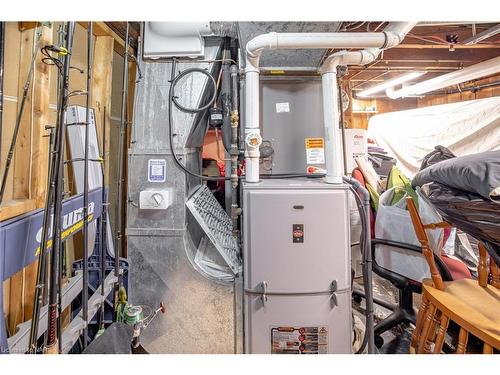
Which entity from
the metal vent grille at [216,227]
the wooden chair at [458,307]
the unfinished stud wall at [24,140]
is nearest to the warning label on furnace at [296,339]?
the metal vent grille at [216,227]

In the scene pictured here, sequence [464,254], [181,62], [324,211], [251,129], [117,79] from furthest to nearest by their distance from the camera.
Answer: [464,254], [117,79], [181,62], [251,129], [324,211]

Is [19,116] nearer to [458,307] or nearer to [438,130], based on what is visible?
[458,307]

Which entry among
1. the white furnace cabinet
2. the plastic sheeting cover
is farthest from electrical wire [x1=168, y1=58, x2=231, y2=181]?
the plastic sheeting cover

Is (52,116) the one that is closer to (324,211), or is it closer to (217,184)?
(217,184)

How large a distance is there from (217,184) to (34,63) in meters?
1.82

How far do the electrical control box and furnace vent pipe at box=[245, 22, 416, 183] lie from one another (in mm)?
532

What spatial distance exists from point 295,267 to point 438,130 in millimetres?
4318

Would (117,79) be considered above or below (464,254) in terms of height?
above

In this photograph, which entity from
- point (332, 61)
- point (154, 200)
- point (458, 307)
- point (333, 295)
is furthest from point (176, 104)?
point (458, 307)

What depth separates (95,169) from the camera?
2127 mm

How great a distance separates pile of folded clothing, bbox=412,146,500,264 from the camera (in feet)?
3.69

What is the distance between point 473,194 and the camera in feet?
4.01
